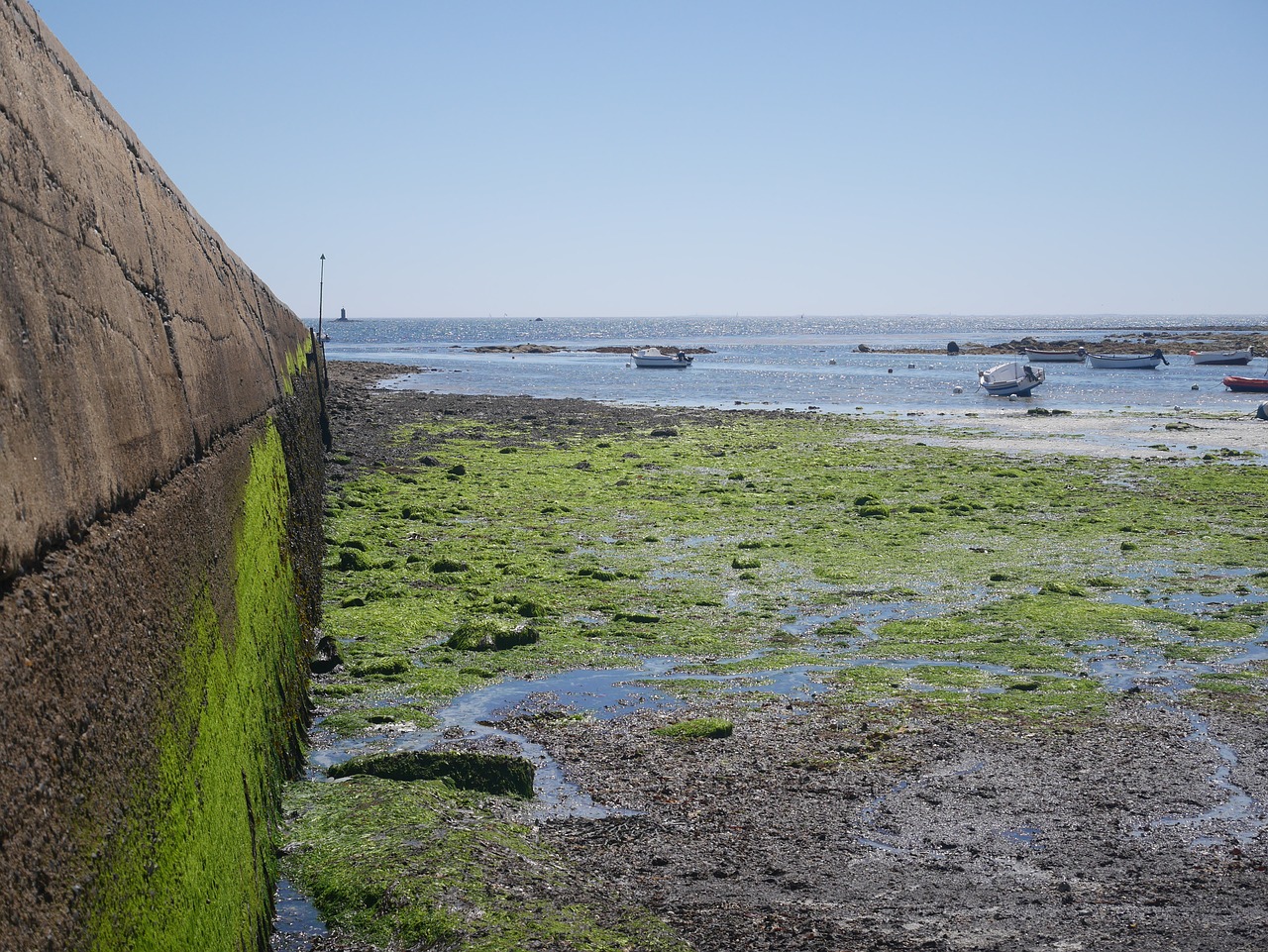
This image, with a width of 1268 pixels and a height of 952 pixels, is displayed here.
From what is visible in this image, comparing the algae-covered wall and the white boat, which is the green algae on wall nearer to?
the algae-covered wall

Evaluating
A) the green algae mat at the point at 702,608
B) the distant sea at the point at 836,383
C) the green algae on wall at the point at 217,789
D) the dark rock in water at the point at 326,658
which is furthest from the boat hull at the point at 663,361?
the green algae on wall at the point at 217,789

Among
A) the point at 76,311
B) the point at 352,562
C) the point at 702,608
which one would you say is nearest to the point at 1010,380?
the point at 702,608

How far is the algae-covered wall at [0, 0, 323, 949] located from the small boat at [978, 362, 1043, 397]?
187 feet

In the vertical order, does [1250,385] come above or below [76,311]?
below

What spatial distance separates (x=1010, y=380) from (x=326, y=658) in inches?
2065

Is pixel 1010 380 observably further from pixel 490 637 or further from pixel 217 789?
pixel 217 789

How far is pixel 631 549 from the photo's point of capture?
18219mm

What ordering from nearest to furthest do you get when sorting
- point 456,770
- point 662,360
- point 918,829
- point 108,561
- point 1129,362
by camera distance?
point 108,561 → point 918,829 → point 456,770 → point 1129,362 → point 662,360

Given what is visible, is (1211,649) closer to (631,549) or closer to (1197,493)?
(631,549)

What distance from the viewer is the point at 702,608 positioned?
14.4 m

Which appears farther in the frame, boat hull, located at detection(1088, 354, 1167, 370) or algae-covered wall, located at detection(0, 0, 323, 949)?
boat hull, located at detection(1088, 354, 1167, 370)

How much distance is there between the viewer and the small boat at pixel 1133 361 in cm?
8106

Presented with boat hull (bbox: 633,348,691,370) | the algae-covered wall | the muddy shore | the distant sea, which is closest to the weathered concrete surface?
the algae-covered wall

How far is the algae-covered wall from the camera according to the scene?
208 cm
